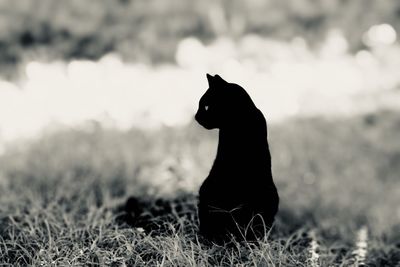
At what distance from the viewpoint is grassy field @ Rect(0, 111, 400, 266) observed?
3057 millimetres

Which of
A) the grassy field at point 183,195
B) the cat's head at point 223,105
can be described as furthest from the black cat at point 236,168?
the grassy field at point 183,195

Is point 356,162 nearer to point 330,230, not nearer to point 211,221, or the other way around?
point 330,230

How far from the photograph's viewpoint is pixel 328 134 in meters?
7.61

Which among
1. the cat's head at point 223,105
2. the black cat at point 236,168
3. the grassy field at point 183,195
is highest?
the cat's head at point 223,105

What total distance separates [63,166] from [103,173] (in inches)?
17.9

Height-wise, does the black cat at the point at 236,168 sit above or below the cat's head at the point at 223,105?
below

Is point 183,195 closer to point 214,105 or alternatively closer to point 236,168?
point 236,168

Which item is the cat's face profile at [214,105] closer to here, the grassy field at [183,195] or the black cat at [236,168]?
the black cat at [236,168]

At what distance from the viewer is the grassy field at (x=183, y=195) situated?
10.0ft

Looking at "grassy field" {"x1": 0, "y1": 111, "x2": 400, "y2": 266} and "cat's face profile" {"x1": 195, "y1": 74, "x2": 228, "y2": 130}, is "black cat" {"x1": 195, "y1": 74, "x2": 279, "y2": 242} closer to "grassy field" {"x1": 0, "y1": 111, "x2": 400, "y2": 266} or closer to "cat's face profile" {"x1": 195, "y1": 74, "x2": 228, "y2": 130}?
"cat's face profile" {"x1": 195, "y1": 74, "x2": 228, "y2": 130}

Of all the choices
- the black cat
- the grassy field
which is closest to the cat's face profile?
the black cat

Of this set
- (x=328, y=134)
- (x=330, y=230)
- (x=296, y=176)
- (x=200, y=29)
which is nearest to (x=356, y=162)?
(x=328, y=134)

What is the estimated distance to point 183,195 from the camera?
14.3 ft

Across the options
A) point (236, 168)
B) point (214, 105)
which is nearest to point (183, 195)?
point (236, 168)
